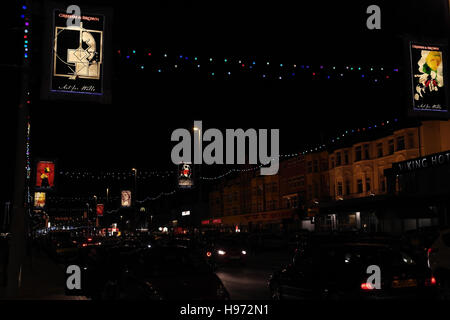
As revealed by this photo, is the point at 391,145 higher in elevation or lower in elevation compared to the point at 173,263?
higher

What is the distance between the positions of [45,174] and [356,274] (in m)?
31.4

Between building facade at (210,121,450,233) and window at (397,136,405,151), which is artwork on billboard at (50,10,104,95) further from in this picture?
window at (397,136,405,151)

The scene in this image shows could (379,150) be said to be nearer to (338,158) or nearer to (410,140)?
(410,140)

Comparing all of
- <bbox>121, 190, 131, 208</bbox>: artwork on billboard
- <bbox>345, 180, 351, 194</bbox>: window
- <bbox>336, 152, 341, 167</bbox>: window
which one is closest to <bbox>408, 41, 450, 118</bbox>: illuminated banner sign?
<bbox>345, 180, 351, 194</bbox>: window

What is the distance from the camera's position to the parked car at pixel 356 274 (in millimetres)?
8945

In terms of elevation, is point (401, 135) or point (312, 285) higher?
point (401, 135)

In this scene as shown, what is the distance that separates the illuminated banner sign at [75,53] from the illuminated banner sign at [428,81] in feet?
27.4

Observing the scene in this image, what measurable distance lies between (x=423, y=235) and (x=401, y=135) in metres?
20.8

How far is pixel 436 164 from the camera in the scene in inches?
1379

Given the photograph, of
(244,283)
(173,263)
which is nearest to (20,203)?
(173,263)

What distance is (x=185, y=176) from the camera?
3691 centimetres

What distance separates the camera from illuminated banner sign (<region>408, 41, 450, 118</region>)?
46.2 ft
